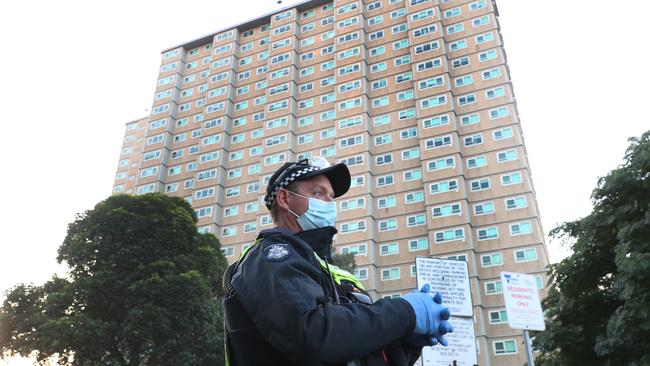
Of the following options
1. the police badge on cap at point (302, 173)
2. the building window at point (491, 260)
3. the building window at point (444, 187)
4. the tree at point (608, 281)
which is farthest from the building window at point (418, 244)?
the police badge on cap at point (302, 173)

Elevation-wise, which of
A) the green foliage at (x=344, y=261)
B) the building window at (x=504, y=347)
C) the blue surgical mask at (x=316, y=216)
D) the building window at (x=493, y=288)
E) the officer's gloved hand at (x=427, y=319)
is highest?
the green foliage at (x=344, y=261)

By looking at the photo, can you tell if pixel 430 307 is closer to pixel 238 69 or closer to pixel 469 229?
pixel 469 229

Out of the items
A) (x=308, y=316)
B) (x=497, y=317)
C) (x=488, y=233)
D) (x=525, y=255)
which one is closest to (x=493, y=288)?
(x=497, y=317)

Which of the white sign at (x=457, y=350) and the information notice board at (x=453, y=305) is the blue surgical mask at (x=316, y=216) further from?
the white sign at (x=457, y=350)

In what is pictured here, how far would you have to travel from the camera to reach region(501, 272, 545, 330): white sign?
381 inches

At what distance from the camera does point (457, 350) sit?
8.60 meters

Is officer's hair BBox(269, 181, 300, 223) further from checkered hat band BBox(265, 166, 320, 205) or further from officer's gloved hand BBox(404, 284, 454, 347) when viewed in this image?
officer's gloved hand BBox(404, 284, 454, 347)

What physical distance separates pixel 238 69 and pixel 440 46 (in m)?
29.4

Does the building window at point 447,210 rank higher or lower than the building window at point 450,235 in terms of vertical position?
higher

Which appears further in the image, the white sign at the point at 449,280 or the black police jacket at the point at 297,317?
the white sign at the point at 449,280

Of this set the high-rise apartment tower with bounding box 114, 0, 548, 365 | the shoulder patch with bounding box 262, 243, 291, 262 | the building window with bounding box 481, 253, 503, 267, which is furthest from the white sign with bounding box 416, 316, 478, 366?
the building window with bounding box 481, 253, 503, 267

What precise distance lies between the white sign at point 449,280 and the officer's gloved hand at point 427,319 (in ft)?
20.9

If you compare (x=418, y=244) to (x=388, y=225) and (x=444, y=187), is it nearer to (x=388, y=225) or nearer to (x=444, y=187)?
(x=388, y=225)

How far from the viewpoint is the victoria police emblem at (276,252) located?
2371 millimetres
